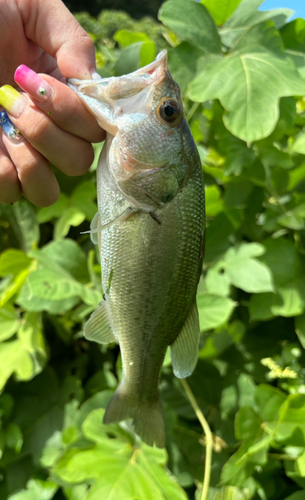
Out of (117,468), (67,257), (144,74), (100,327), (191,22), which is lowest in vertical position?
(117,468)

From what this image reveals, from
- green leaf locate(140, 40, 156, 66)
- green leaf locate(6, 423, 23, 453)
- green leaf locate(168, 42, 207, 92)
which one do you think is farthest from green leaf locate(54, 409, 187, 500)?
green leaf locate(140, 40, 156, 66)

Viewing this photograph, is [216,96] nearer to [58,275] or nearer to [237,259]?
[237,259]

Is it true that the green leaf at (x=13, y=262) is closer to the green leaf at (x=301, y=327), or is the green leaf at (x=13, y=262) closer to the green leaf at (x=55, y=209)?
the green leaf at (x=55, y=209)

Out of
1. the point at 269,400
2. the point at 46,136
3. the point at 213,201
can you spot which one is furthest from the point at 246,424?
the point at 46,136

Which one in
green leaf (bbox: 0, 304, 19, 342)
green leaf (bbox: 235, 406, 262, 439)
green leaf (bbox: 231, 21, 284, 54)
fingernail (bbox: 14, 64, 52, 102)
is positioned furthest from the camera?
green leaf (bbox: 0, 304, 19, 342)

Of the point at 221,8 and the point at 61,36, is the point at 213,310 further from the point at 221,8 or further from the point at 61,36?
the point at 221,8

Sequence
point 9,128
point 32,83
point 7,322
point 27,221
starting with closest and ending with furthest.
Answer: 1. point 32,83
2. point 9,128
3. point 7,322
4. point 27,221

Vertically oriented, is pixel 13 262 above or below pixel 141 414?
above

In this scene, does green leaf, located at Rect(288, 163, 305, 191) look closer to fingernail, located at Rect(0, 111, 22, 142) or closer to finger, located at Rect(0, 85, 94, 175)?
finger, located at Rect(0, 85, 94, 175)
